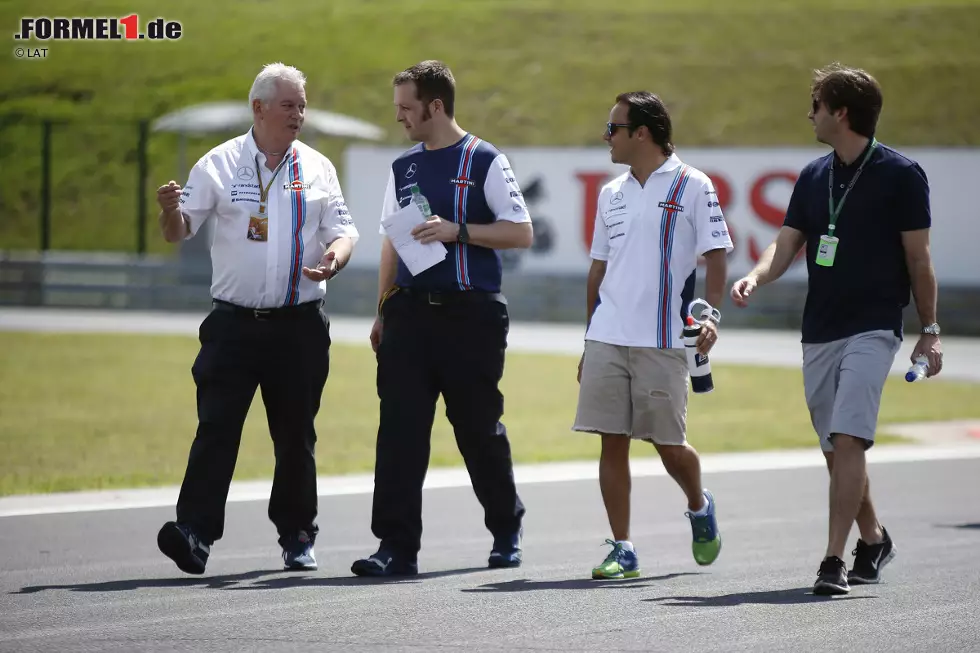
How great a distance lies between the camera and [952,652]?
5480 millimetres

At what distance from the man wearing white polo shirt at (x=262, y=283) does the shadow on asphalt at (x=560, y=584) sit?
36.8 inches

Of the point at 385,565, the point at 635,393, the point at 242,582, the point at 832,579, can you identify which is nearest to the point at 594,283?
the point at 635,393

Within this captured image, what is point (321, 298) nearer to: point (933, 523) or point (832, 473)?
point (832, 473)

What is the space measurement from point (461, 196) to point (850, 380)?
1804mm

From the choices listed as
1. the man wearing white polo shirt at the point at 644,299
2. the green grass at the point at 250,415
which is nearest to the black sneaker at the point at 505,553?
the man wearing white polo shirt at the point at 644,299

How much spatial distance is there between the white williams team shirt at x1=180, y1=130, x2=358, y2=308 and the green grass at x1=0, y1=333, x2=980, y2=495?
11.0 feet

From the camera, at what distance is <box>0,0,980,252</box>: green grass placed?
39.5 m

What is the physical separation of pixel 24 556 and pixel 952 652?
4.11 m

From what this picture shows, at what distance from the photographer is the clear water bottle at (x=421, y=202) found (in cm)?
696

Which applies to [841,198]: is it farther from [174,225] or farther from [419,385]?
[174,225]

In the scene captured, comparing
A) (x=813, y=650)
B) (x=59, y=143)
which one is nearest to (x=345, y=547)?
(x=813, y=650)

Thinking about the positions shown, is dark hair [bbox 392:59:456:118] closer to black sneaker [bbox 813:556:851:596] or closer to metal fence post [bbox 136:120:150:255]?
black sneaker [bbox 813:556:851:596]

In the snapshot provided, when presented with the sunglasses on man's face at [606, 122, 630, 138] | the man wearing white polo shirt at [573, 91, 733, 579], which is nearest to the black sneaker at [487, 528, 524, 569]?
the man wearing white polo shirt at [573, 91, 733, 579]

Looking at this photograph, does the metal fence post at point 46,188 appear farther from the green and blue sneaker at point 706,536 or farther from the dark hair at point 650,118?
the green and blue sneaker at point 706,536
